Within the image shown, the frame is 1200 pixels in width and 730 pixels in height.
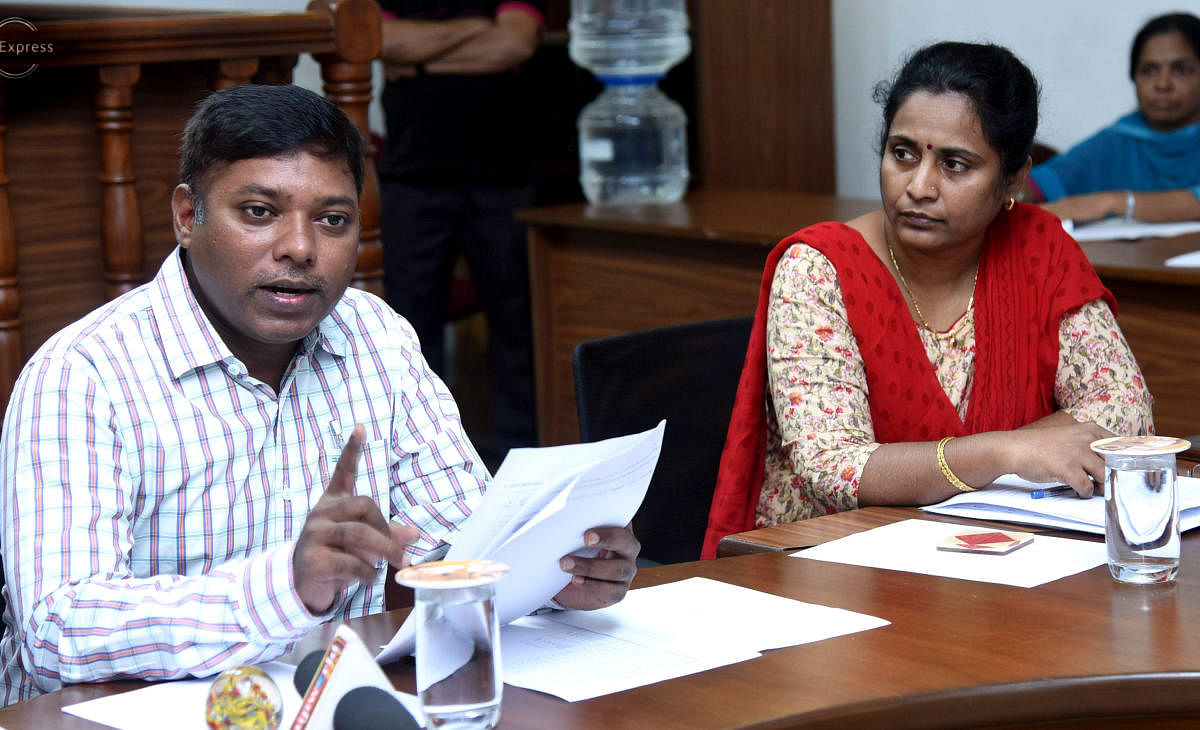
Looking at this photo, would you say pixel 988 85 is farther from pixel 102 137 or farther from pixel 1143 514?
pixel 102 137

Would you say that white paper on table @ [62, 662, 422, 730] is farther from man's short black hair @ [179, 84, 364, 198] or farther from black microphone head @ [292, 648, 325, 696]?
man's short black hair @ [179, 84, 364, 198]

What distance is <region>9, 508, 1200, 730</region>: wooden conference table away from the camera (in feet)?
3.64

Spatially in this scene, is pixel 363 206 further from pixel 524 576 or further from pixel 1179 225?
Result: pixel 1179 225

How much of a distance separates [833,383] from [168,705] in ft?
3.48

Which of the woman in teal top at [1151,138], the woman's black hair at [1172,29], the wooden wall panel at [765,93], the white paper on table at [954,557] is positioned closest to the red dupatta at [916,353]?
the white paper on table at [954,557]

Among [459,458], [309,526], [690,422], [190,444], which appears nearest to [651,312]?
[690,422]

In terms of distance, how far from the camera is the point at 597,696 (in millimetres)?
1140

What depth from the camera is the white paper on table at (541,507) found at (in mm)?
1156

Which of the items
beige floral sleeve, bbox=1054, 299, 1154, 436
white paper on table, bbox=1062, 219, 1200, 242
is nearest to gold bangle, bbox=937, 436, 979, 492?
beige floral sleeve, bbox=1054, 299, 1154, 436

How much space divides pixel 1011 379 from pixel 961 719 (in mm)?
992

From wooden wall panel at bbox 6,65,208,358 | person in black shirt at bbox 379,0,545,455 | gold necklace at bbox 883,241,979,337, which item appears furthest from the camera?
person in black shirt at bbox 379,0,545,455

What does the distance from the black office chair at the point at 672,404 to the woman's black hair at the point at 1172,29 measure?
2.26m

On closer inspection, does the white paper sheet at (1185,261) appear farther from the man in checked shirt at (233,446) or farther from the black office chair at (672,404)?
the man in checked shirt at (233,446)

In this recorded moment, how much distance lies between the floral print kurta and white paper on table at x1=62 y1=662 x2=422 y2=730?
2.81ft
